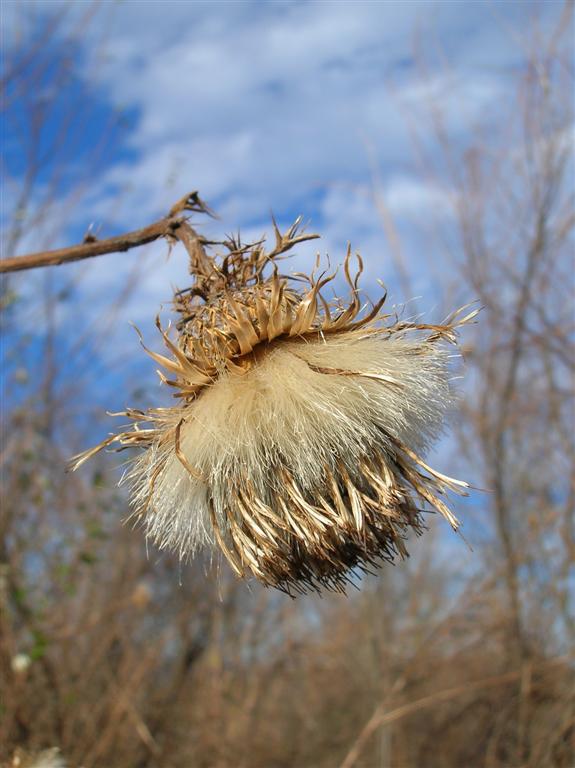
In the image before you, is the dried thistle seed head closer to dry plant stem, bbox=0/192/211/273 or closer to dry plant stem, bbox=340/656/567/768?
dry plant stem, bbox=0/192/211/273

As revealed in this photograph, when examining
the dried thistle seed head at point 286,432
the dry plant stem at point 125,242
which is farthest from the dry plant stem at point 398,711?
the dry plant stem at point 125,242

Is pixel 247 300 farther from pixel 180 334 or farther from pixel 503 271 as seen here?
pixel 503 271

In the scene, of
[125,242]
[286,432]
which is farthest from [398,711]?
[125,242]

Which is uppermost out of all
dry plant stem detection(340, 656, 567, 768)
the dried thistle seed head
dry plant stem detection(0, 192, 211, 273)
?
dry plant stem detection(0, 192, 211, 273)

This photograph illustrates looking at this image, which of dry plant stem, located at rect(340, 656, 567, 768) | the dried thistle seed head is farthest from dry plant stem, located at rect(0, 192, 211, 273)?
dry plant stem, located at rect(340, 656, 567, 768)

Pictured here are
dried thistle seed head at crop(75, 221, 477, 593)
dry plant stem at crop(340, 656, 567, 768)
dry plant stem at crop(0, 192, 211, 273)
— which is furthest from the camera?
dry plant stem at crop(340, 656, 567, 768)

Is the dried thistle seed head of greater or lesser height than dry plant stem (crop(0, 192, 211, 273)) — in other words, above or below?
below

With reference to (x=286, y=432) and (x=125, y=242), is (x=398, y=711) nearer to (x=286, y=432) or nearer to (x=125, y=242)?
(x=286, y=432)

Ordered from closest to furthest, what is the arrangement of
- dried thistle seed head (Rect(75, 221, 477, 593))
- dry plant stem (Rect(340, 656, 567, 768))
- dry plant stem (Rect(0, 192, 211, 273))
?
dried thistle seed head (Rect(75, 221, 477, 593)) → dry plant stem (Rect(0, 192, 211, 273)) → dry plant stem (Rect(340, 656, 567, 768))
